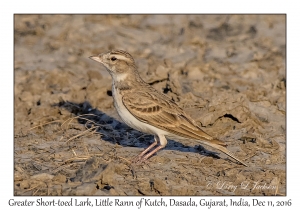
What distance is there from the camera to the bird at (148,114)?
26.7ft

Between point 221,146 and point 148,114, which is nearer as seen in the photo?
point 221,146

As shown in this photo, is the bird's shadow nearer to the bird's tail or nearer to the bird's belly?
the bird's tail

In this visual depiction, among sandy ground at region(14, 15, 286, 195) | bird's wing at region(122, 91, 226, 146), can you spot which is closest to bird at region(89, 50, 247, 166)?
bird's wing at region(122, 91, 226, 146)

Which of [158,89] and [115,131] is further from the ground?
[158,89]

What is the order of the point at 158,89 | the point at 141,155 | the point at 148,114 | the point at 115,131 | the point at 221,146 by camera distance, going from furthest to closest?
the point at 158,89
the point at 115,131
the point at 148,114
the point at 141,155
the point at 221,146

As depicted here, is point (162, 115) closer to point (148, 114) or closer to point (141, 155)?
point (148, 114)

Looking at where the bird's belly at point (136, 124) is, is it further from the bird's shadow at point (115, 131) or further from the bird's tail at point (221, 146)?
the bird's tail at point (221, 146)

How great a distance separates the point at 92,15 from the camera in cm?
1479

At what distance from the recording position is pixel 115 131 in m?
9.47

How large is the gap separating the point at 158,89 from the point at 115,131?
5.69 ft

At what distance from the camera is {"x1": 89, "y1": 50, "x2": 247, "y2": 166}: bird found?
320 inches

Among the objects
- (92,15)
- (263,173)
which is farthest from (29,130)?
(92,15)

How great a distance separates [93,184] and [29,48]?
6775mm

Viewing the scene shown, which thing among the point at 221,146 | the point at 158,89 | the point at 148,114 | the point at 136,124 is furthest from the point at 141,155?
the point at 158,89
